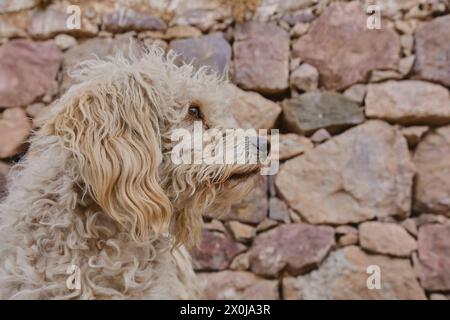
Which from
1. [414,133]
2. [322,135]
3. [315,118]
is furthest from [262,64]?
[414,133]

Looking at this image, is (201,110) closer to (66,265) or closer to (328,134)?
(66,265)

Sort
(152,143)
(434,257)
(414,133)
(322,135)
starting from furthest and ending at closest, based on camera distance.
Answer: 1. (322,135)
2. (414,133)
3. (434,257)
4. (152,143)

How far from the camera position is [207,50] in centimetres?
351

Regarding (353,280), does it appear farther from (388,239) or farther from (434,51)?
(434,51)

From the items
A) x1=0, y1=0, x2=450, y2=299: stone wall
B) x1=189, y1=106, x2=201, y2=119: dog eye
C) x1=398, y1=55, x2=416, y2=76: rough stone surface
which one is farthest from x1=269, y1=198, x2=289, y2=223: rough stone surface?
x1=189, y1=106, x2=201, y2=119: dog eye

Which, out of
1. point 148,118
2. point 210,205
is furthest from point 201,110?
point 210,205

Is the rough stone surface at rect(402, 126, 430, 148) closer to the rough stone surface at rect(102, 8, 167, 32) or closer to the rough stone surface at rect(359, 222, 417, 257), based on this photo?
the rough stone surface at rect(359, 222, 417, 257)

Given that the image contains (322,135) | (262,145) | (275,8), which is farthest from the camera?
(275,8)

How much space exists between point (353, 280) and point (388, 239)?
0.31 meters

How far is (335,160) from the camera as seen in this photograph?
3.39 m

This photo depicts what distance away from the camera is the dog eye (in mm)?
2179

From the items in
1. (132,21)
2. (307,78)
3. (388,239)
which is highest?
(132,21)

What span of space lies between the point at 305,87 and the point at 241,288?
1.28 meters

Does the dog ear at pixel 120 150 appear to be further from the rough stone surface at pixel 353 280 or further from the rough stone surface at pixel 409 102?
the rough stone surface at pixel 409 102
